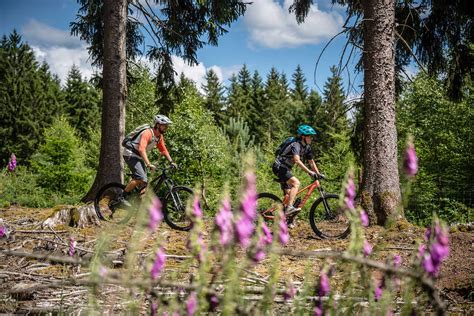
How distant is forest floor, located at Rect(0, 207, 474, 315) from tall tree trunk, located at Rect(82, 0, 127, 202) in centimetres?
193

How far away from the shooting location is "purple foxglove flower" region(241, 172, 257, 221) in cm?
133

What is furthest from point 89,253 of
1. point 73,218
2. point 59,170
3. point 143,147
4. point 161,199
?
point 59,170

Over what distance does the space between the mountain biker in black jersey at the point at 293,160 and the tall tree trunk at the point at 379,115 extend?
37.6 inches

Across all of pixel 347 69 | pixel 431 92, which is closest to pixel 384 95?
pixel 347 69

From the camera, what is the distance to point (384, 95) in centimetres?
734

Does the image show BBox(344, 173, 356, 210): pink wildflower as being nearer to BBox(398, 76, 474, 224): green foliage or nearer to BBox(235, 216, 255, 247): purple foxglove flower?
BBox(235, 216, 255, 247): purple foxglove flower

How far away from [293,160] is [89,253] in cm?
394

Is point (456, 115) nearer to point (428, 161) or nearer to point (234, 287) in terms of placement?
point (428, 161)

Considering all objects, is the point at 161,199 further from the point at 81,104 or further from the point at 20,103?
the point at 81,104

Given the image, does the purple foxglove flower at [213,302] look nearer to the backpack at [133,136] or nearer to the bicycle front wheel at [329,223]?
the bicycle front wheel at [329,223]

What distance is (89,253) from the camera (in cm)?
494

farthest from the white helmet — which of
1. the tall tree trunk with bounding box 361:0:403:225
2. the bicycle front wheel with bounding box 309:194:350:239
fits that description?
the tall tree trunk with bounding box 361:0:403:225

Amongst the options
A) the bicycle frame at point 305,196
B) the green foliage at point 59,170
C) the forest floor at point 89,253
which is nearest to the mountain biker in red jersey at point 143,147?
the forest floor at point 89,253

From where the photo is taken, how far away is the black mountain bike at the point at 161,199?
7391mm
